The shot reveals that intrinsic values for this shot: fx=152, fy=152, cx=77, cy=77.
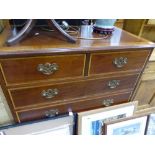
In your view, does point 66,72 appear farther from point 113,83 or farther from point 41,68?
point 113,83

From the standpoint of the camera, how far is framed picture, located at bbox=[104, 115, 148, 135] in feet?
3.33

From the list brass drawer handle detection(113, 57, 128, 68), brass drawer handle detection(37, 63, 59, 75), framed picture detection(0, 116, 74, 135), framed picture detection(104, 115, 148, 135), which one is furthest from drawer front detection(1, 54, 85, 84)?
framed picture detection(104, 115, 148, 135)

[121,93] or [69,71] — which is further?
[121,93]

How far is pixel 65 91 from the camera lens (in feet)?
2.77

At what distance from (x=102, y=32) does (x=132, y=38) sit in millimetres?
178

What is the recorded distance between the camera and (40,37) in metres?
0.78

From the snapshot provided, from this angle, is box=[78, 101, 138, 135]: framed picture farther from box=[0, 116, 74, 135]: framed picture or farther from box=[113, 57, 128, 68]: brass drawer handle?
box=[113, 57, 128, 68]: brass drawer handle

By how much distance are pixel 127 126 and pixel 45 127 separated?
57cm

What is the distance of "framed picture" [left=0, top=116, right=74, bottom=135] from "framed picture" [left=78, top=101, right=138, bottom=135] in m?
0.08

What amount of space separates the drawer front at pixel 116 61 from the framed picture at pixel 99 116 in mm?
296

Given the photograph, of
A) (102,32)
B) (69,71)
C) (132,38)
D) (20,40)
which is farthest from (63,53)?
(132,38)
